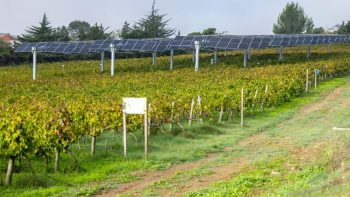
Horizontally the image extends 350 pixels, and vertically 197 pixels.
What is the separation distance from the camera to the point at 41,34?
66875mm

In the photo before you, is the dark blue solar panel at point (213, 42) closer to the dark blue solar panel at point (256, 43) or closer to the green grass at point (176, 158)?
the dark blue solar panel at point (256, 43)

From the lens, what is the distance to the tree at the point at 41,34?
216 feet

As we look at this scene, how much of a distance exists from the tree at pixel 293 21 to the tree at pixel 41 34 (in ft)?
142

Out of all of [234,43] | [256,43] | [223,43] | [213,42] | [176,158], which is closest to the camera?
[176,158]

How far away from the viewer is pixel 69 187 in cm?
1034

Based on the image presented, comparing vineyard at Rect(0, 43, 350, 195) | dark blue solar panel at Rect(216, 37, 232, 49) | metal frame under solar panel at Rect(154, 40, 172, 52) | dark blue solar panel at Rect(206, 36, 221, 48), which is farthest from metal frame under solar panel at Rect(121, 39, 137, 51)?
vineyard at Rect(0, 43, 350, 195)

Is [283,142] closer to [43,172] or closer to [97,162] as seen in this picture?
[97,162]

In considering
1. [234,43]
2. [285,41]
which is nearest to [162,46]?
[234,43]

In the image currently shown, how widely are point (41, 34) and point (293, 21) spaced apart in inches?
1877

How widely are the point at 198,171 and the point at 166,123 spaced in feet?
20.2

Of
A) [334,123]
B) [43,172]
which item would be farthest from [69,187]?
[334,123]

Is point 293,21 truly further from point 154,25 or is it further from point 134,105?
point 134,105

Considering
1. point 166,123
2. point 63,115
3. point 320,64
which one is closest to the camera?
point 63,115

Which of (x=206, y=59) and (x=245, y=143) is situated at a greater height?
(x=206, y=59)
